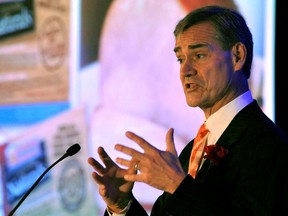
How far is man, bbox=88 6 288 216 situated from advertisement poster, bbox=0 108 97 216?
5.20ft

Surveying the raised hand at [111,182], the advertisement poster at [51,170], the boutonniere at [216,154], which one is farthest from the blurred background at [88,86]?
the boutonniere at [216,154]

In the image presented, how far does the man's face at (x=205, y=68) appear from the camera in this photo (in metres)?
1.66

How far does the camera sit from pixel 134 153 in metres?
1.51

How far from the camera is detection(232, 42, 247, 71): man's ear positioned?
1.68 metres

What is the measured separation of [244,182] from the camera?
1517 millimetres

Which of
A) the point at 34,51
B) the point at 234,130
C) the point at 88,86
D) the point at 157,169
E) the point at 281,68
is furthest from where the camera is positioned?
the point at 34,51

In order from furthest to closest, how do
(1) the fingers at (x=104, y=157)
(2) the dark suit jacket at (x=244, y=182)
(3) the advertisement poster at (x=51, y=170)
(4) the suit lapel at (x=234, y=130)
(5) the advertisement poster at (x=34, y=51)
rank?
1. (5) the advertisement poster at (x=34, y=51)
2. (3) the advertisement poster at (x=51, y=170)
3. (1) the fingers at (x=104, y=157)
4. (4) the suit lapel at (x=234, y=130)
5. (2) the dark suit jacket at (x=244, y=182)

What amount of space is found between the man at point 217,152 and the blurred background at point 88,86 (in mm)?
1487

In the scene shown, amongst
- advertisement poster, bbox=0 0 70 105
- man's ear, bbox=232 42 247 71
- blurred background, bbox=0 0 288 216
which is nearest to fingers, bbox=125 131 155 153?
man's ear, bbox=232 42 247 71

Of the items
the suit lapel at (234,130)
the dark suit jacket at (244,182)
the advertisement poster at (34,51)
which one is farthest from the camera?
the advertisement poster at (34,51)

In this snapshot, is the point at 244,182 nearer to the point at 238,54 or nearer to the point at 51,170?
the point at 238,54

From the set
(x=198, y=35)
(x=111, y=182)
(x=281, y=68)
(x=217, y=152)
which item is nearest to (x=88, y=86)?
(x=281, y=68)

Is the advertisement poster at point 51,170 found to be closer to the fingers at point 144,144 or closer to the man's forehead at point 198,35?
the man's forehead at point 198,35

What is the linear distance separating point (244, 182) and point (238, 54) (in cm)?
33
